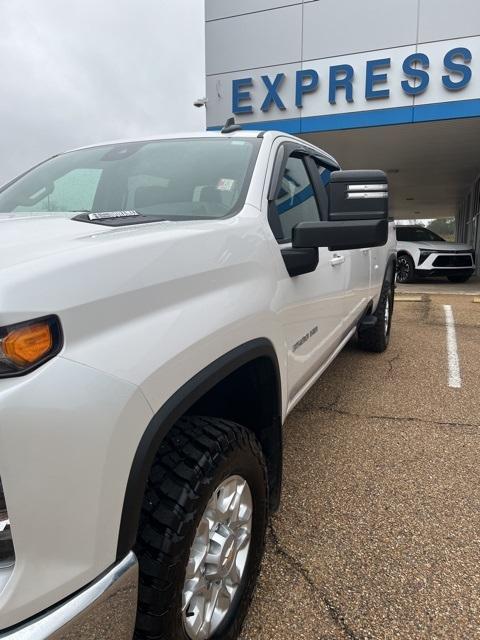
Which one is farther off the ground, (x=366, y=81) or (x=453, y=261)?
(x=366, y=81)

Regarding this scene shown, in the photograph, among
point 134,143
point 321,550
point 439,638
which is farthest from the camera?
point 134,143

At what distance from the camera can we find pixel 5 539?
0.93m

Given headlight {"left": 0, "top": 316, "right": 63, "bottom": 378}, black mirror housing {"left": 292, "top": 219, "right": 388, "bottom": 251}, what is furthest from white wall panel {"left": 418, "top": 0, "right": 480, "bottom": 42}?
headlight {"left": 0, "top": 316, "right": 63, "bottom": 378}

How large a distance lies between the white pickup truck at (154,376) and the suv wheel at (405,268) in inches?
466

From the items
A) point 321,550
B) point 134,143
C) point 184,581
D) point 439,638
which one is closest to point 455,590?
point 439,638

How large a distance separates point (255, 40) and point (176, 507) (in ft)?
42.3

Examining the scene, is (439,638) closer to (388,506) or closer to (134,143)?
(388,506)

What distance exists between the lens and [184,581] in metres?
1.36

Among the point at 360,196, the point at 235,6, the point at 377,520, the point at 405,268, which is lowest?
the point at 405,268

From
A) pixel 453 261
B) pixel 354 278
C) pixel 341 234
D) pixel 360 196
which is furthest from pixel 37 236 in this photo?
pixel 453 261

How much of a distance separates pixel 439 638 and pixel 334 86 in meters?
11.8

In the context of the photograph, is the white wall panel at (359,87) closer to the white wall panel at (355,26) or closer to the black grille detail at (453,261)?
the white wall panel at (355,26)

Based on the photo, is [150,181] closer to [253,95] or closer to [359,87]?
[359,87]

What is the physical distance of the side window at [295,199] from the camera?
2270 millimetres
